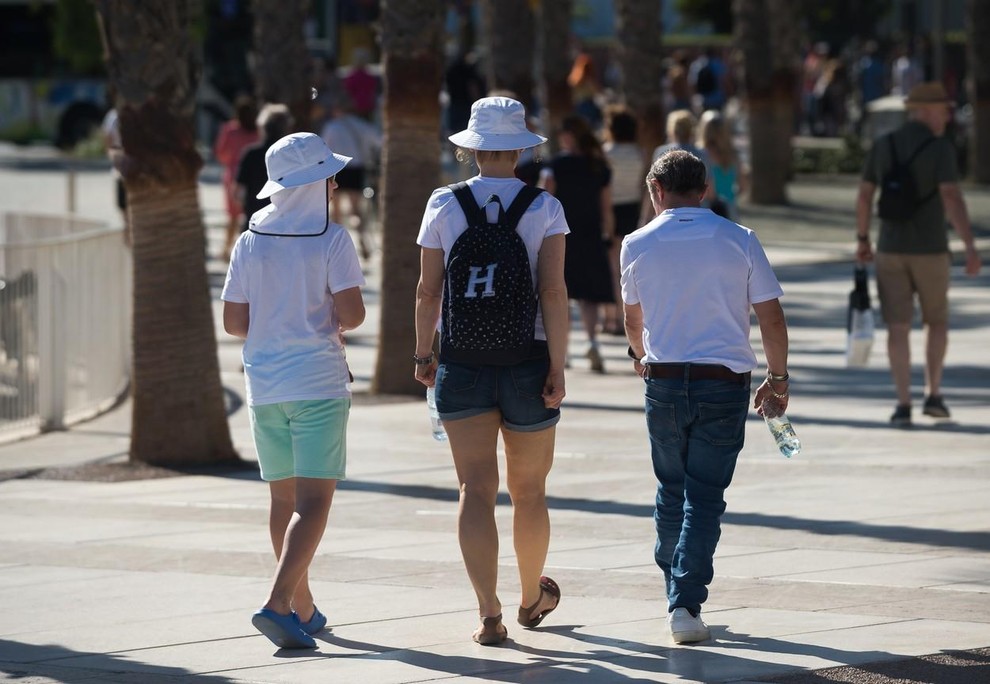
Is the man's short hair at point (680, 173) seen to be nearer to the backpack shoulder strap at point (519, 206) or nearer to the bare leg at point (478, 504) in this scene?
the backpack shoulder strap at point (519, 206)

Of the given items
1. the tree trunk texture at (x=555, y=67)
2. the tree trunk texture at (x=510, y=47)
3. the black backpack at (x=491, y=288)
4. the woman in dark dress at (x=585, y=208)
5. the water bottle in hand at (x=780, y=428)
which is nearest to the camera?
the black backpack at (x=491, y=288)

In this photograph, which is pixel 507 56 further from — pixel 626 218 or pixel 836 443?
pixel 836 443

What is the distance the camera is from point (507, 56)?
21.9 meters

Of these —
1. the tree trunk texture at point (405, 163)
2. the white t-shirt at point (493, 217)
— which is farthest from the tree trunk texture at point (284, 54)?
the white t-shirt at point (493, 217)

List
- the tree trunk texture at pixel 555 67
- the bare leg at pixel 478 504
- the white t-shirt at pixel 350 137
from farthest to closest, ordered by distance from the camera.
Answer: the tree trunk texture at pixel 555 67 < the white t-shirt at pixel 350 137 < the bare leg at pixel 478 504

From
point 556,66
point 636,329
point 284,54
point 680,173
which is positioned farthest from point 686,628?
point 556,66

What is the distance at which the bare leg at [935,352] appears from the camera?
10.9m

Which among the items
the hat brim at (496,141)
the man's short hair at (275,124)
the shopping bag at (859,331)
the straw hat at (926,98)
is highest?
the hat brim at (496,141)

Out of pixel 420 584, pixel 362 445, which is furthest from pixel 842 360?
pixel 420 584

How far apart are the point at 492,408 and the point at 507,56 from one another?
15924mm

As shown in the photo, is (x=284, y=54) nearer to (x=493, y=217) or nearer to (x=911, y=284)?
(x=911, y=284)

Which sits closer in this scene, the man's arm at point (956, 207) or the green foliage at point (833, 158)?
the man's arm at point (956, 207)

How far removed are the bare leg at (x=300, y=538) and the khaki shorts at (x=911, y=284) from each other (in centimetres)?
524

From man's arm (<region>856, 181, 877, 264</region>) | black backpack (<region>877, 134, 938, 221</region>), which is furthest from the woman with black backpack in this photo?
black backpack (<region>877, 134, 938, 221</region>)
